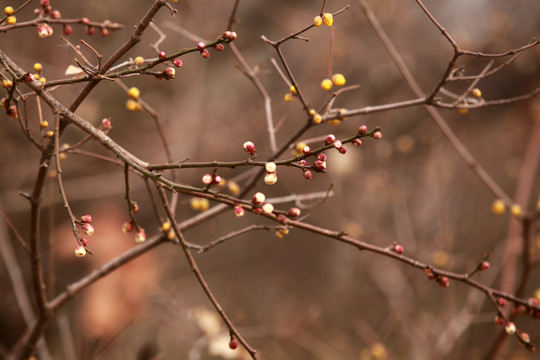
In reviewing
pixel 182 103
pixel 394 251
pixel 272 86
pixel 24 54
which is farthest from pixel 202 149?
pixel 394 251

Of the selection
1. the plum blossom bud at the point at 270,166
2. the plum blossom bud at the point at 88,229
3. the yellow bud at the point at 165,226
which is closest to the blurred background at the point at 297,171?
the yellow bud at the point at 165,226

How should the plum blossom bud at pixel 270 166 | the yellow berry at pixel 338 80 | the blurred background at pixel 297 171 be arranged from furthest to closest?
1. the blurred background at pixel 297 171
2. the yellow berry at pixel 338 80
3. the plum blossom bud at pixel 270 166

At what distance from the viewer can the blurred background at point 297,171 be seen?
11.2ft

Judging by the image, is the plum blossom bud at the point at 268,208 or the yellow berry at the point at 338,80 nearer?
the plum blossom bud at the point at 268,208

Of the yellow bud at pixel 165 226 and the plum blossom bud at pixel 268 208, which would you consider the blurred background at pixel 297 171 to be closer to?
the yellow bud at pixel 165 226

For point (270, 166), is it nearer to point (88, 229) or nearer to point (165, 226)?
point (88, 229)

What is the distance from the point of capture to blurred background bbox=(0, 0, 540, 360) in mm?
3410

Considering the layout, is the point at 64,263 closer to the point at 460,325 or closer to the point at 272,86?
the point at 272,86

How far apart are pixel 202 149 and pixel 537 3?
3.12 meters

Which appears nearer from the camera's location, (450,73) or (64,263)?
(450,73)

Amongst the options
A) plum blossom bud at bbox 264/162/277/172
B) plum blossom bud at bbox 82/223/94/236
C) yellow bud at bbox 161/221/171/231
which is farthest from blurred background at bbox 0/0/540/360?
plum blossom bud at bbox 264/162/277/172

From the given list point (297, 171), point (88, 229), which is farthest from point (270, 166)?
point (297, 171)

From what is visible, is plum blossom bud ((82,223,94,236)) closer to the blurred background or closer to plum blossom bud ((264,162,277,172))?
plum blossom bud ((264,162,277,172))

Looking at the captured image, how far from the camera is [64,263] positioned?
12.2 ft
